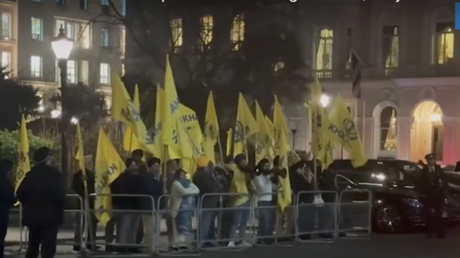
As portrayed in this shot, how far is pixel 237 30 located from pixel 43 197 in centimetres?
2566

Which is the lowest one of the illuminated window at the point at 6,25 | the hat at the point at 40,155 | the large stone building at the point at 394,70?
the hat at the point at 40,155

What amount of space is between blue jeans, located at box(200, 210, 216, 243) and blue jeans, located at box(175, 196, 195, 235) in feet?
0.76

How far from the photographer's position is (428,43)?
45500mm

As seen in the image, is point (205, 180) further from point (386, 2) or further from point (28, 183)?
point (386, 2)

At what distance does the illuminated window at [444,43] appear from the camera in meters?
44.9

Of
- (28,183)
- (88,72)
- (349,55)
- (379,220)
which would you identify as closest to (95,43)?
(88,72)

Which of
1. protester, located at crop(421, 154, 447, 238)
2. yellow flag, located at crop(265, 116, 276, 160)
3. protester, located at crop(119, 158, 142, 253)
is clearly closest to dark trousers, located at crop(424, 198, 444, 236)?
protester, located at crop(421, 154, 447, 238)

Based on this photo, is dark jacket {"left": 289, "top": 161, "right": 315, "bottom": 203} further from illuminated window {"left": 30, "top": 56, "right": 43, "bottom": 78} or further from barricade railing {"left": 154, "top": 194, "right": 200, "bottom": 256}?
illuminated window {"left": 30, "top": 56, "right": 43, "bottom": 78}

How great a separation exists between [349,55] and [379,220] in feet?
87.4

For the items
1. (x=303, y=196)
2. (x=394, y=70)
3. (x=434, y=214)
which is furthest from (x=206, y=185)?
(x=394, y=70)

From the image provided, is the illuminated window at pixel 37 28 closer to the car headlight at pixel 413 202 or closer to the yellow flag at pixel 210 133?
the yellow flag at pixel 210 133

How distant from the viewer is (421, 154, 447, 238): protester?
20.1m

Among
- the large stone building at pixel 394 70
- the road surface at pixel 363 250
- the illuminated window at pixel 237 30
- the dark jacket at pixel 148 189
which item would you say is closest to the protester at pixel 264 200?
the road surface at pixel 363 250

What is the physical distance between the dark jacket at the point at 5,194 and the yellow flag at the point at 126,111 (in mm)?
3414
